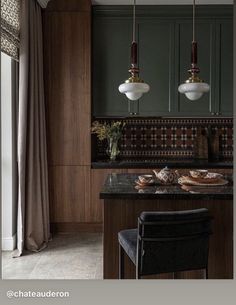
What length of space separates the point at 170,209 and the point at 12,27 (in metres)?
1.92

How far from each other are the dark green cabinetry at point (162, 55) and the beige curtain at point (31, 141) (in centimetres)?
72

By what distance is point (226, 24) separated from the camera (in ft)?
13.1

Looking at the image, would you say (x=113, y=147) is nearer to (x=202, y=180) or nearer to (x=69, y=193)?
(x=69, y=193)

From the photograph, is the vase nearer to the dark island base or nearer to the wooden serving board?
the wooden serving board

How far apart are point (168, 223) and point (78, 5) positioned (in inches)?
114

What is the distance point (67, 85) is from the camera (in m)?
3.85

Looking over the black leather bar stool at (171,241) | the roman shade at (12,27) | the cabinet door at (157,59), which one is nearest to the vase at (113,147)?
the cabinet door at (157,59)

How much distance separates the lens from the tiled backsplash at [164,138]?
4.35 m

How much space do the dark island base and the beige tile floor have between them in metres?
0.44

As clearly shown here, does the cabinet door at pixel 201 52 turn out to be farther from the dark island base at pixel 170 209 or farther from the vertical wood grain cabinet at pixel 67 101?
the dark island base at pixel 170 209

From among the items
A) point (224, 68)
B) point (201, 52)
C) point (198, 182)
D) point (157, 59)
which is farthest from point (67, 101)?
point (198, 182)

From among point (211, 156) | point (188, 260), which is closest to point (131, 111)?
point (211, 156)

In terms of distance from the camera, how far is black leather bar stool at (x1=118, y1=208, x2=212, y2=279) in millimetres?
1669

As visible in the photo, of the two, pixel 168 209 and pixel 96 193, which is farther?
pixel 96 193
